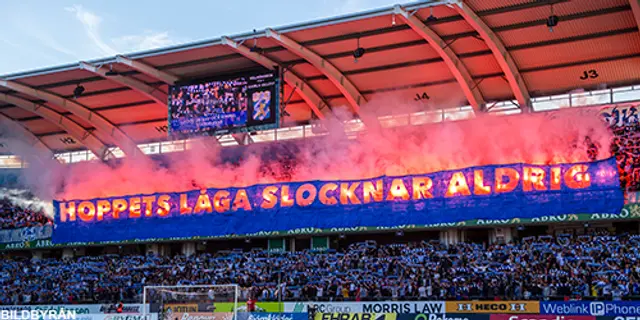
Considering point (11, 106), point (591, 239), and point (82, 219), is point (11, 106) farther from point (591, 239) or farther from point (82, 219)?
point (591, 239)

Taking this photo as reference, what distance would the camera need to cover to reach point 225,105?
1532 inches

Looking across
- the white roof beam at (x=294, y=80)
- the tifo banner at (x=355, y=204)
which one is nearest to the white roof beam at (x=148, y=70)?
the white roof beam at (x=294, y=80)

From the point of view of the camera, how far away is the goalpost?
1109 inches

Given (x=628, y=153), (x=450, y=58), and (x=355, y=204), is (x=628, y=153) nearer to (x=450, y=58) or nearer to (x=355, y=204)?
(x=450, y=58)

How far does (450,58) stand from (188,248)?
17408 mm

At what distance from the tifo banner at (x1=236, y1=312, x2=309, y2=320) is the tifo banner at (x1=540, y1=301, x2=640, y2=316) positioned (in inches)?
321

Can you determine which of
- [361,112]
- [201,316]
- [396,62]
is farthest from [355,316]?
[361,112]

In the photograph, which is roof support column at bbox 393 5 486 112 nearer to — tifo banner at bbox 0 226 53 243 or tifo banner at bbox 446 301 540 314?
tifo banner at bbox 446 301 540 314

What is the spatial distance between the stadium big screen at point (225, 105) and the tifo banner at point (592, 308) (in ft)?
52.1

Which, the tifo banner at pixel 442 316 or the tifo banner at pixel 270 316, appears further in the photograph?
the tifo banner at pixel 270 316

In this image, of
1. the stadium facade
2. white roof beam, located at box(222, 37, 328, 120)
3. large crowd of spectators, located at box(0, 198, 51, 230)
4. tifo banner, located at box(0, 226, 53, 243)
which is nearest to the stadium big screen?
the stadium facade

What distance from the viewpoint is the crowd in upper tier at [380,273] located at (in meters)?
29.7

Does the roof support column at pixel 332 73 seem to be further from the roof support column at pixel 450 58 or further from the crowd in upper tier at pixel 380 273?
the crowd in upper tier at pixel 380 273

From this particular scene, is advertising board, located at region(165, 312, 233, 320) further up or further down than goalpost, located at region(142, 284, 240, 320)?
further down
